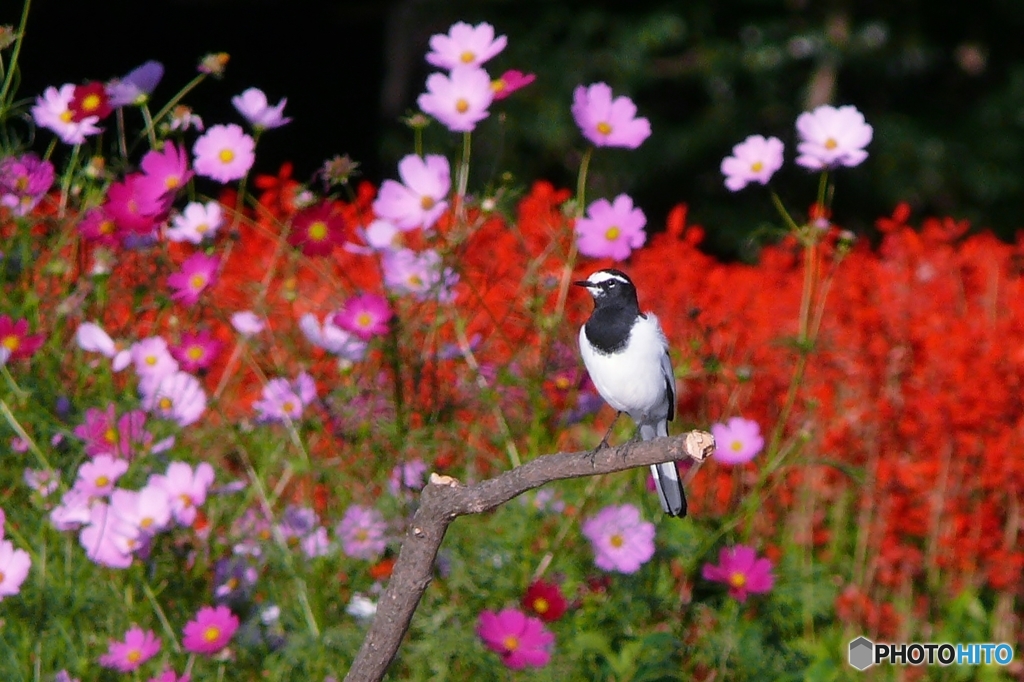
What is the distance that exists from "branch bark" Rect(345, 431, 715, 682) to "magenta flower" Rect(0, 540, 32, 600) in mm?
629

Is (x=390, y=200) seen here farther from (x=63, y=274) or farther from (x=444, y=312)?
(x=63, y=274)

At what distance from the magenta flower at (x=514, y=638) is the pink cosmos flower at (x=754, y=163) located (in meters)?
0.74

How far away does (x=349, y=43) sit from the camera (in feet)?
29.8

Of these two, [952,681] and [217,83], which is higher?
[952,681]

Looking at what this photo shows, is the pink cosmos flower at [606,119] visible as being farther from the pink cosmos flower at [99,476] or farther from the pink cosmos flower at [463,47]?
the pink cosmos flower at [99,476]

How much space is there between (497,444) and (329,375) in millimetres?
375

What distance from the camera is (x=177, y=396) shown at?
240 centimetres

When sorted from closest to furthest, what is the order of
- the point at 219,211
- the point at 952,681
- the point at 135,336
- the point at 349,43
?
the point at 219,211, the point at 135,336, the point at 952,681, the point at 349,43

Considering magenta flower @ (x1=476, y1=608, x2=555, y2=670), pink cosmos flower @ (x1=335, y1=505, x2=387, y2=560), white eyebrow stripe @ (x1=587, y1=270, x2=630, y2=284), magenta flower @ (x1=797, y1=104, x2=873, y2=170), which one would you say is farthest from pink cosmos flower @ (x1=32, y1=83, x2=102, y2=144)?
magenta flower @ (x1=797, y1=104, x2=873, y2=170)

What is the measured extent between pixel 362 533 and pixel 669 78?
19.7ft

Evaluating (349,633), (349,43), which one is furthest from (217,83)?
(349,633)

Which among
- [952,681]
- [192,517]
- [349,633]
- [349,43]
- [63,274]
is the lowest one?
[349,43]

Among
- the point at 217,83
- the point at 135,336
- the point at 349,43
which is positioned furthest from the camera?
the point at 349,43
